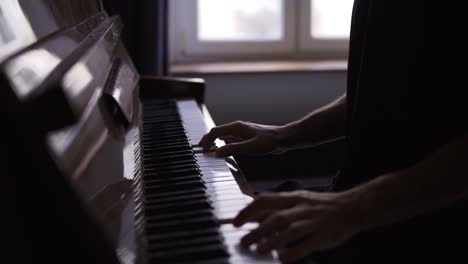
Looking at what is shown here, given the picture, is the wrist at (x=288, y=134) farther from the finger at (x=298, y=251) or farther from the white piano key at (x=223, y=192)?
the finger at (x=298, y=251)

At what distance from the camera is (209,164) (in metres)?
0.99

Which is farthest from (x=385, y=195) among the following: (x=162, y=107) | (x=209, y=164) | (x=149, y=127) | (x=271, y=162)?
(x=271, y=162)

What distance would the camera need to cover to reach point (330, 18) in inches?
111

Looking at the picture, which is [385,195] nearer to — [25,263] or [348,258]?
[348,258]

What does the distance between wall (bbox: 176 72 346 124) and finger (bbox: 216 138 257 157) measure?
1313 millimetres

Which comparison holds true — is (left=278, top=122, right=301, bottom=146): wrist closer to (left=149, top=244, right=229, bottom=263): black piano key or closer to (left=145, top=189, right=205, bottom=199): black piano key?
(left=145, top=189, right=205, bottom=199): black piano key

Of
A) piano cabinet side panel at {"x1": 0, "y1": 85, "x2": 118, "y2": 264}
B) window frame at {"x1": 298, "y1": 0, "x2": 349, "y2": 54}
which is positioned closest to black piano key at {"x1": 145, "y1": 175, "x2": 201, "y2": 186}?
piano cabinet side panel at {"x1": 0, "y1": 85, "x2": 118, "y2": 264}

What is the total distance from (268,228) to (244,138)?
60 cm

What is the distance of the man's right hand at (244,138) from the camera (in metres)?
1.09

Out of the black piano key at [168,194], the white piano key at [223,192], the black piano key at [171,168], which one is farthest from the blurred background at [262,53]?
the black piano key at [168,194]

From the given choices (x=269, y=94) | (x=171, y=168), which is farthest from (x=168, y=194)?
(x=269, y=94)

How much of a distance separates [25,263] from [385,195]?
403mm

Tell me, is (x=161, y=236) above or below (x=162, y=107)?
above

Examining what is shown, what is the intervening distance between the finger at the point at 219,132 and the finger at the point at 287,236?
479 mm
